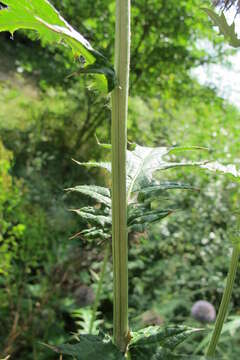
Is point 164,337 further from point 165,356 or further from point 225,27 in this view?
point 225,27

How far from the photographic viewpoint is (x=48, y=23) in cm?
29

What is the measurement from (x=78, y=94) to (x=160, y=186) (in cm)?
268

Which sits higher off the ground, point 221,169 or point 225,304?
point 221,169

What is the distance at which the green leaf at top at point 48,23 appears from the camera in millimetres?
Answer: 290

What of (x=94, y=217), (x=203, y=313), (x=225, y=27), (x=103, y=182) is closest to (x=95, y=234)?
(x=94, y=217)

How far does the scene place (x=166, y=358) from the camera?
14.2 inches

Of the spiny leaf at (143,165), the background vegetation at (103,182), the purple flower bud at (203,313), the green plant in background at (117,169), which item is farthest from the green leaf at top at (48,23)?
the purple flower bud at (203,313)

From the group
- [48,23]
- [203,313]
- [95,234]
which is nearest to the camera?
[48,23]

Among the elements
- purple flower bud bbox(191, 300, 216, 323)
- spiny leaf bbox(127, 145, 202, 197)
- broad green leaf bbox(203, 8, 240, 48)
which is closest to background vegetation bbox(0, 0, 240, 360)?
purple flower bud bbox(191, 300, 216, 323)

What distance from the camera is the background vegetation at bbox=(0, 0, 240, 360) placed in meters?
1.64

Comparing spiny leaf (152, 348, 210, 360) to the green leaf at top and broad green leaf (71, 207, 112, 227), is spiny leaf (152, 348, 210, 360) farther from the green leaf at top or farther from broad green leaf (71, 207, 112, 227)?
the green leaf at top

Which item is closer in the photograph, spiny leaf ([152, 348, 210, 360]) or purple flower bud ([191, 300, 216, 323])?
spiny leaf ([152, 348, 210, 360])

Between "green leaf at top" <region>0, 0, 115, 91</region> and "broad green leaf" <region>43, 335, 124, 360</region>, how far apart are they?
21cm

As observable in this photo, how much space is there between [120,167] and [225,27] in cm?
19
